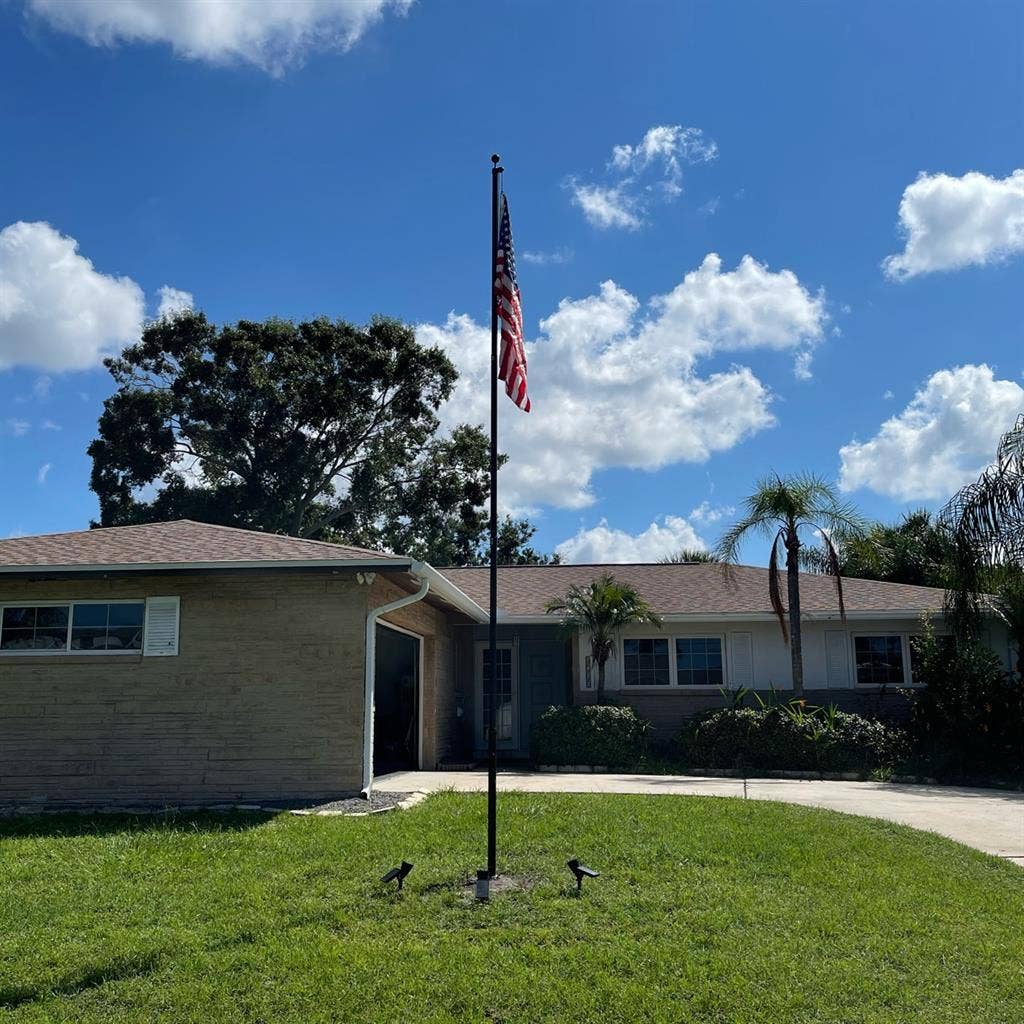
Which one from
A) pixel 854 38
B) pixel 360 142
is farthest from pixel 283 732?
pixel 854 38

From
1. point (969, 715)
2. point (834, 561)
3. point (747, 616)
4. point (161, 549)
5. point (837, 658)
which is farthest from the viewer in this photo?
point (837, 658)

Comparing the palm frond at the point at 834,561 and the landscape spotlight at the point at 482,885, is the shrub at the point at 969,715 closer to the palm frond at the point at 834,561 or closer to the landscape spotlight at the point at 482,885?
the palm frond at the point at 834,561

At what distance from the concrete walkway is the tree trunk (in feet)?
7.18

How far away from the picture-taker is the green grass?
4.75 metres

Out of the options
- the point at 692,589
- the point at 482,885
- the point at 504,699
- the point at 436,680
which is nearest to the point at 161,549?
the point at 436,680

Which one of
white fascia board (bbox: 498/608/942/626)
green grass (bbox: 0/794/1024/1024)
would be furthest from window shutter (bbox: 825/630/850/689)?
green grass (bbox: 0/794/1024/1024)

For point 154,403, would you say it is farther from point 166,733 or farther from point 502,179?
point 502,179

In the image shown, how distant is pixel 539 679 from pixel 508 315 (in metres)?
12.1

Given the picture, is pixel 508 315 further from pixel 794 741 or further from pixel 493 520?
pixel 794 741

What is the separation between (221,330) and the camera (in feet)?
101

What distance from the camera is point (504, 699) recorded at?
18.6m

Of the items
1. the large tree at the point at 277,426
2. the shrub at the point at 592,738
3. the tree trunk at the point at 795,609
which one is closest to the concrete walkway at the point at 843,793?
the shrub at the point at 592,738

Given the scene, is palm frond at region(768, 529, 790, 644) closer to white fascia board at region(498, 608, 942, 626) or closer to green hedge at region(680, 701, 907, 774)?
white fascia board at region(498, 608, 942, 626)

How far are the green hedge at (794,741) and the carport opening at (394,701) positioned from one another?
491cm
